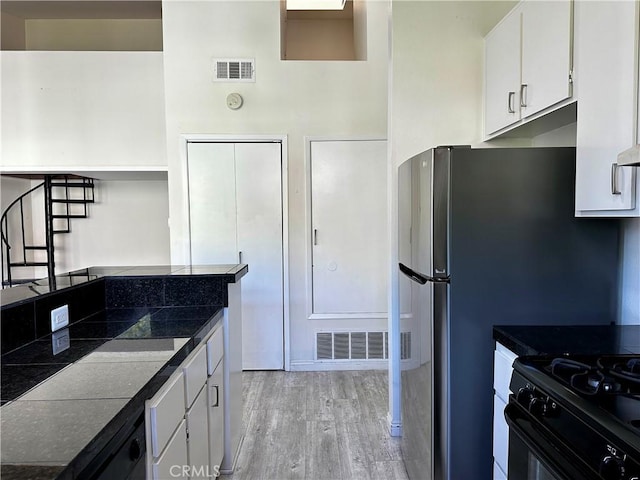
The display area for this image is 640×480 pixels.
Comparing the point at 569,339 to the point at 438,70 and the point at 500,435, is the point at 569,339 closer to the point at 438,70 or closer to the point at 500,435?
the point at 500,435

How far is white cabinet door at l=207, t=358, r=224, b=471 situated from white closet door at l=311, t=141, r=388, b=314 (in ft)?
5.79

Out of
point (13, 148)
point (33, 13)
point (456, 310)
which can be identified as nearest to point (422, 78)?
point (456, 310)

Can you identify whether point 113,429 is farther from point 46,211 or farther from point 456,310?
point 46,211

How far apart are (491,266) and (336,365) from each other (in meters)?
2.42

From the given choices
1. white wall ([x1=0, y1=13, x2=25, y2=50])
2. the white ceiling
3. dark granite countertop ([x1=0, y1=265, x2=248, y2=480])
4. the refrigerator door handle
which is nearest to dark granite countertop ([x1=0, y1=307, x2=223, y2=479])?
dark granite countertop ([x1=0, y1=265, x2=248, y2=480])

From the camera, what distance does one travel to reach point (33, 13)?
470 centimetres

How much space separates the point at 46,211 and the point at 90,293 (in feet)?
11.1

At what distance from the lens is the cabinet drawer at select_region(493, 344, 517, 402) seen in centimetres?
144

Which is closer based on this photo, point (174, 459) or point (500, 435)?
point (174, 459)

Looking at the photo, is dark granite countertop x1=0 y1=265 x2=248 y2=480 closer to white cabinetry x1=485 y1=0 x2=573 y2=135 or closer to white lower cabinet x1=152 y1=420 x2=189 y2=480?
white lower cabinet x1=152 y1=420 x2=189 y2=480

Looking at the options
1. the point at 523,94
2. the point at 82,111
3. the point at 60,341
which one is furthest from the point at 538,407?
the point at 82,111

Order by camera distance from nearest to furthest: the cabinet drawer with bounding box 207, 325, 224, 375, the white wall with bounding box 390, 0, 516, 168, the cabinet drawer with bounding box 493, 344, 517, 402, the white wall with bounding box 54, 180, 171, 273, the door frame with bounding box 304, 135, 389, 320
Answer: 1. the cabinet drawer with bounding box 493, 344, 517, 402
2. the cabinet drawer with bounding box 207, 325, 224, 375
3. the white wall with bounding box 390, 0, 516, 168
4. the door frame with bounding box 304, 135, 389, 320
5. the white wall with bounding box 54, 180, 171, 273

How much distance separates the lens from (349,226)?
12.1 ft

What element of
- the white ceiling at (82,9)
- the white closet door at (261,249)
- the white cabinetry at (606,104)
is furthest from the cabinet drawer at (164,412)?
the white ceiling at (82,9)
